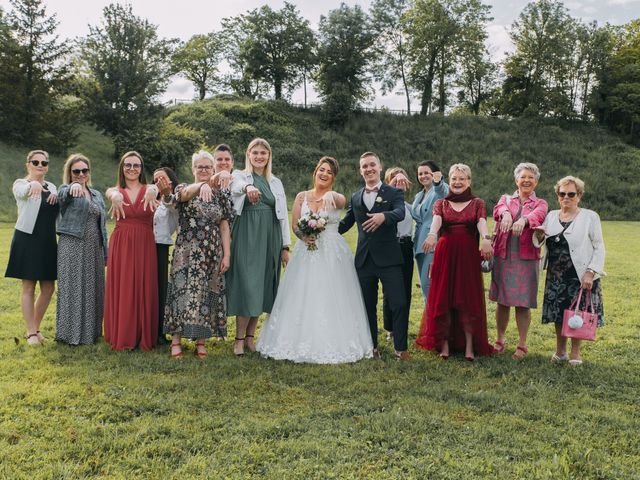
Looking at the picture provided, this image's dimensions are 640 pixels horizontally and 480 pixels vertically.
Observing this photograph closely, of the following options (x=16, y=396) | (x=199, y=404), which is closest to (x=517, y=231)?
(x=199, y=404)

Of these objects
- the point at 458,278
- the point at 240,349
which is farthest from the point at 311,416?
the point at 458,278

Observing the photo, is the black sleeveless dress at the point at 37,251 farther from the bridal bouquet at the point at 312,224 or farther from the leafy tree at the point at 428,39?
the leafy tree at the point at 428,39

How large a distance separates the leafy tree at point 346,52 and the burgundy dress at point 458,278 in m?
40.7

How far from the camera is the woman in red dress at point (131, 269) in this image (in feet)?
20.4

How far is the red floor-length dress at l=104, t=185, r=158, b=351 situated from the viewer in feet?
20.4

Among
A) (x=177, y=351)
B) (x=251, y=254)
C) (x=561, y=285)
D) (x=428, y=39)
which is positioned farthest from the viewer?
(x=428, y=39)

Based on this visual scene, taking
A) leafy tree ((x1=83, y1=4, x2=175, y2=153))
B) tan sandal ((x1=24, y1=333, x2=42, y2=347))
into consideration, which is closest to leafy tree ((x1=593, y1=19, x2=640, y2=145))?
leafy tree ((x1=83, y1=4, x2=175, y2=153))

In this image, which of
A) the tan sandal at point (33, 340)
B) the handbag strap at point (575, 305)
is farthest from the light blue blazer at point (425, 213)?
the tan sandal at point (33, 340)

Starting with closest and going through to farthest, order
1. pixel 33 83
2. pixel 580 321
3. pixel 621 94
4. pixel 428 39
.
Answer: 1. pixel 580 321
2. pixel 33 83
3. pixel 621 94
4. pixel 428 39

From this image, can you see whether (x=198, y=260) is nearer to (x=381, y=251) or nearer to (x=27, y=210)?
(x=381, y=251)

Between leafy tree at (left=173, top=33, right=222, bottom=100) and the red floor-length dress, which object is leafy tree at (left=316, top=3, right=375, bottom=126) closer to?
leafy tree at (left=173, top=33, right=222, bottom=100)

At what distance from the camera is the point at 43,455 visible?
368 centimetres

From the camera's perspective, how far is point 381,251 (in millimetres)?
6094

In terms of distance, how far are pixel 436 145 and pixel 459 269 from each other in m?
38.7
